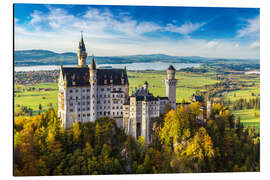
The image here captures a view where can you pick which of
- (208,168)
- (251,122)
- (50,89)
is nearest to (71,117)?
(50,89)

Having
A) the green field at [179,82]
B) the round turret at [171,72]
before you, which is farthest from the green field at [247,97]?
the round turret at [171,72]

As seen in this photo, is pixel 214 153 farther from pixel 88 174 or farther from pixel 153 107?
pixel 88 174

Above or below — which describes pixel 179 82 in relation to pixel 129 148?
above

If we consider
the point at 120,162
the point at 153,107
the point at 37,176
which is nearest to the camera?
the point at 37,176

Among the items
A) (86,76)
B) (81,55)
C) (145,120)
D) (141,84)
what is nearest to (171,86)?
(141,84)

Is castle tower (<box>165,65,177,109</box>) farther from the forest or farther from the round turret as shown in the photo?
the forest

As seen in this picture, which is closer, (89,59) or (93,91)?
(93,91)

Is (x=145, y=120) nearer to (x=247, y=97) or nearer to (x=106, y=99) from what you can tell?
(x=106, y=99)
